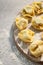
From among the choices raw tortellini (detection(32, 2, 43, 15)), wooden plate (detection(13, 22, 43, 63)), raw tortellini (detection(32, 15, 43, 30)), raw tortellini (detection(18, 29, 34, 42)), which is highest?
raw tortellini (detection(32, 2, 43, 15))

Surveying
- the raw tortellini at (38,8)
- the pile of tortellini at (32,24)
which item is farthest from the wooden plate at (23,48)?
the raw tortellini at (38,8)

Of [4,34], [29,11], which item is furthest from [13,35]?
[29,11]

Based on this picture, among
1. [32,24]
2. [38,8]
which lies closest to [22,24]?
[32,24]

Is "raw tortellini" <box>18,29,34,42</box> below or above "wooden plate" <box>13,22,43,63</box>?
above

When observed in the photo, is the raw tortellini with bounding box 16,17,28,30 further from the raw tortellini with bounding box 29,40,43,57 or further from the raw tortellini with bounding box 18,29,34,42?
the raw tortellini with bounding box 29,40,43,57

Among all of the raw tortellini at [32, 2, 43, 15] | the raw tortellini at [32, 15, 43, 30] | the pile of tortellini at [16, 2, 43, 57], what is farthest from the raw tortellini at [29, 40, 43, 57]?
the raw tortellini at [32, 2, 43, 15]

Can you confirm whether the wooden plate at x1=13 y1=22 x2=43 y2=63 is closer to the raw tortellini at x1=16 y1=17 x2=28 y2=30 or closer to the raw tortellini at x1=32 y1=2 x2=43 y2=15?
the raw tortellini at x1=16 y1=17 x2=28 y2=30

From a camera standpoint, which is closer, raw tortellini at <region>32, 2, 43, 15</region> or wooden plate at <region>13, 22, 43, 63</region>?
wooden plate at <region>13, 22, 43, 63</region>

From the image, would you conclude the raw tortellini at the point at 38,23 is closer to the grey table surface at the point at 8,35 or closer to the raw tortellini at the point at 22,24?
the raw tortellini at the point at 22,24
